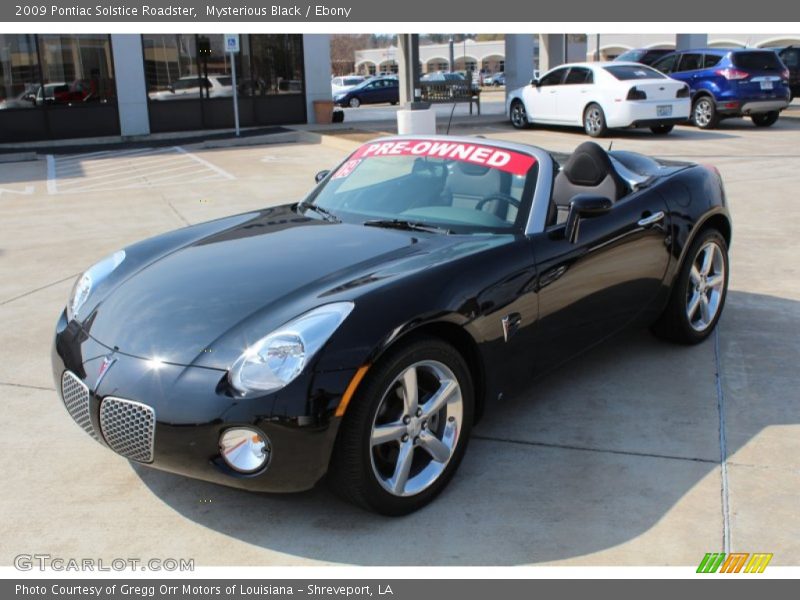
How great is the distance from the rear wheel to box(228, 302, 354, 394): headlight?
1744 cm

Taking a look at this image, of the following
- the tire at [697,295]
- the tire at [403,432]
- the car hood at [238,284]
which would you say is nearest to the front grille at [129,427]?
the car hood at [238,284]

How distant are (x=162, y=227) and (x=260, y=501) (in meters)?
6.33

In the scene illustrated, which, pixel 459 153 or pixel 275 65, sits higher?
pixel 275 65

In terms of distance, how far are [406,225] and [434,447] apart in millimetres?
1212

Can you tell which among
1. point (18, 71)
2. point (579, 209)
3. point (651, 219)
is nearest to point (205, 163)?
point (18, 71)

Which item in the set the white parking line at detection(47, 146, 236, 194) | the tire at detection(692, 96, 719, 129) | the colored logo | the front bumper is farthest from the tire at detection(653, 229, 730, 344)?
the tire at detection(692, 96, 719, 129)

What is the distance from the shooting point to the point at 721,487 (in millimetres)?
3477

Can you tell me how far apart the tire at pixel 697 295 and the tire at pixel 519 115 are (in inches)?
588

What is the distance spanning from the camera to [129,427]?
3.05m

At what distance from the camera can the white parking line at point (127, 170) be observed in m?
13.1

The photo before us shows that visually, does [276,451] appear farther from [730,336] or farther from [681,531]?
[730,336]

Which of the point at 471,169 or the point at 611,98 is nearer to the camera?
the point at 471,169

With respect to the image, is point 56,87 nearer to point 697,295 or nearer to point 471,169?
point 471,169

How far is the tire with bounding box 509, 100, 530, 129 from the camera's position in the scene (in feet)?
64.7
